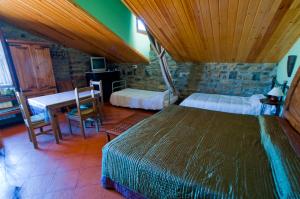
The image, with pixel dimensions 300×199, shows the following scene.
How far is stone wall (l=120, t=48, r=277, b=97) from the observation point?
346 centimetres

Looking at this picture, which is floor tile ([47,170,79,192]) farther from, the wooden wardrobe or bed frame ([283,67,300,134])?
the wooden wardrobe

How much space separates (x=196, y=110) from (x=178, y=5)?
150cm

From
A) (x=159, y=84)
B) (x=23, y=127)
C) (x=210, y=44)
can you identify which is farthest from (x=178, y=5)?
(x=23, y=127)

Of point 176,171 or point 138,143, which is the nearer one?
point 176,171

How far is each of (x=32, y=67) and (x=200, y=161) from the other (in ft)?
13.5

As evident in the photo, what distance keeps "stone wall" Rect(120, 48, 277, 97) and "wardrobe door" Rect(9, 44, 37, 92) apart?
2.66 metres

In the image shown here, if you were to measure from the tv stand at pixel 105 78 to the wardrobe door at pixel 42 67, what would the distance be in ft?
3.60

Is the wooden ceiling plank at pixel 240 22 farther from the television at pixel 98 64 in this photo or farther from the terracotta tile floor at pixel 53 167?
the television at pixel 98 64

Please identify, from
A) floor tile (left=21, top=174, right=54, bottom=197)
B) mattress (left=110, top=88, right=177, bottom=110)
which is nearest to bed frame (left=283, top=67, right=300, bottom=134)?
mattress (left=110, top=88, right=177, bottom=110)

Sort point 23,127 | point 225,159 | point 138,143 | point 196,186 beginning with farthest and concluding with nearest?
point 23,127, point 138,143, point 225,159, point 196,186

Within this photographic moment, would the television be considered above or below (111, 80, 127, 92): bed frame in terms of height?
above

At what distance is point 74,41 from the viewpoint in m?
4.15

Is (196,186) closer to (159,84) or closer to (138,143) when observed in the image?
(138,143)

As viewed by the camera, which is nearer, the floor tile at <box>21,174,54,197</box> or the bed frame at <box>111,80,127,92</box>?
the floor tile at <box>21,174,54,197</box>
